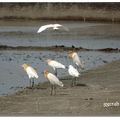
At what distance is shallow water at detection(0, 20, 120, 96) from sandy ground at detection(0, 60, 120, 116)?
925mm

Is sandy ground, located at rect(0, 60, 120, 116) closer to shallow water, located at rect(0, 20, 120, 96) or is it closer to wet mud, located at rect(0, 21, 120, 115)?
wet mud, located at rect(0, 21, 120, 115)

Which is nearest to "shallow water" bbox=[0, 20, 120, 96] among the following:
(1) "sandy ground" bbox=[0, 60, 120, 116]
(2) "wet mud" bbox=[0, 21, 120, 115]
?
(2) "wet mud" bbox=[0, 21, 120, 115]

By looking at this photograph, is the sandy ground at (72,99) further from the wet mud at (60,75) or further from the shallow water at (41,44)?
the shallow water at (41,44)

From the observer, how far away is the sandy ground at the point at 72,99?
6.38 m

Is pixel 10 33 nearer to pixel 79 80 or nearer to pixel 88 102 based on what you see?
pixel 79 80

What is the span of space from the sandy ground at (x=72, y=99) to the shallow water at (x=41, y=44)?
0.92 meters

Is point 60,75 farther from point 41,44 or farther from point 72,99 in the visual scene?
point 41,44

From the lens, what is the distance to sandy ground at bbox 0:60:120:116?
6.38 m

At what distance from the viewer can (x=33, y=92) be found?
8523 mm

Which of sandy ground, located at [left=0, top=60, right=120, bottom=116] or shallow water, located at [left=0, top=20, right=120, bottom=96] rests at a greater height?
shallow water, located at [left=0, top=20, right=120, bottom=96]

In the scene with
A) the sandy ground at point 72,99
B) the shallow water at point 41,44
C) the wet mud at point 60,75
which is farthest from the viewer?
the shallow water at point 41,44

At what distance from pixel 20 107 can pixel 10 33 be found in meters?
8.99

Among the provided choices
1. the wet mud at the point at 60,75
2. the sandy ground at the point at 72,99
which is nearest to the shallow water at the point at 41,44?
the wet mud at the point at 60,75

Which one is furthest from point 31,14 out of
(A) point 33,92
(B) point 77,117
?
(B) point 77,117
